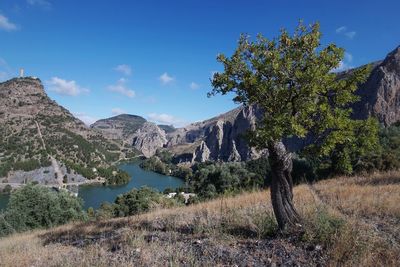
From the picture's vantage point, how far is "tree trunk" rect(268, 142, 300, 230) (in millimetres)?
7184

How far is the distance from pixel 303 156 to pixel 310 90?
5.10 ft

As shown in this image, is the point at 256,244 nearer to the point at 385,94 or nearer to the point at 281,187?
the point at 281,187

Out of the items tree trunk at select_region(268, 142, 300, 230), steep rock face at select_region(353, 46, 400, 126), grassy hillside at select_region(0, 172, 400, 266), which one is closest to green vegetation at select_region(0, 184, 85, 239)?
grassy hillside at select_region(0, 172, 400, 266)

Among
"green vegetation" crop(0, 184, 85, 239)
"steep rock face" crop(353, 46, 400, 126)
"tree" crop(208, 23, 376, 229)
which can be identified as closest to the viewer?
"tree" crop(208, 23, 376, 229)

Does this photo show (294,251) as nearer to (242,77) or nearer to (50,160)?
(242,77)

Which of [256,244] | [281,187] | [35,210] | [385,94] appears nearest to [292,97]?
[281,187]

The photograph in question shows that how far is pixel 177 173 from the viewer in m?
199

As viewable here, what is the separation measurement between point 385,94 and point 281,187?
179 metres

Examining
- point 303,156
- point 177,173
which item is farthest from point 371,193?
point 177,173

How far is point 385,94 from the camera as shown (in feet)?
532

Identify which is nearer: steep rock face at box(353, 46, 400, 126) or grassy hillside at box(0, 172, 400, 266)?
grassy hillside at box(0, 172, 400, 266)

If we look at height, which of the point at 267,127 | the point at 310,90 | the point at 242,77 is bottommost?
the point at 267,127

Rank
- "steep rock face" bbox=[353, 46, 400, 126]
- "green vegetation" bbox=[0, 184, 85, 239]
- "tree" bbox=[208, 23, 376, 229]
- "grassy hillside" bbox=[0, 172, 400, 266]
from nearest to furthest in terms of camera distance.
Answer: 1. "grassy hillside" bbox=[0, 172, 400, 266]
2. "tree" bbox=[208, 23, 376, 229]
3. "green vegetation" bbox=[0, 184, 85, 239]
4. "steep rock face" bbox=[353, 46, 400, 126]

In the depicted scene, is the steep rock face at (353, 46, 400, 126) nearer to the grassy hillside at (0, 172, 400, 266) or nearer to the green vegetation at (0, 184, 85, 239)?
the green vegetation at (0, 184, 85, 239)
